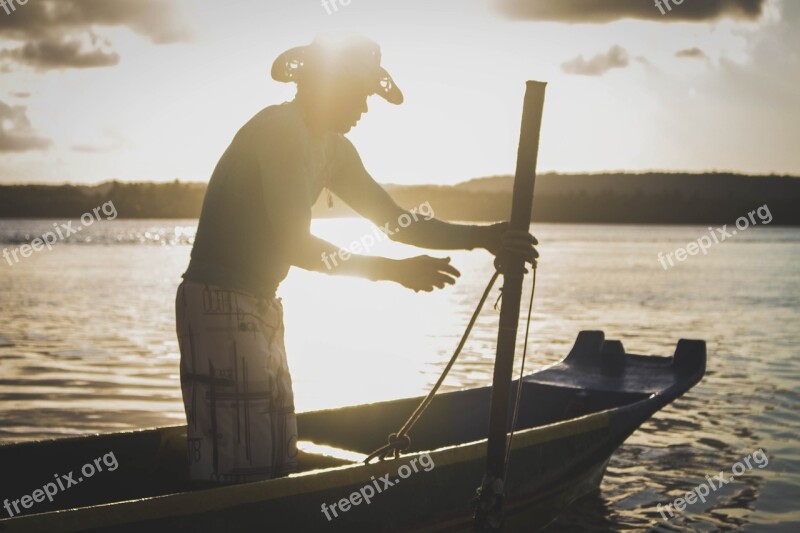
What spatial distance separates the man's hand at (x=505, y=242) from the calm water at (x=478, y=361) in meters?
4.19

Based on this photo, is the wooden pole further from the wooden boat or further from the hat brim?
the hat brim

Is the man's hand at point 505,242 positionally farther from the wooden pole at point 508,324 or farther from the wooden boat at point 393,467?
the wooden boat at point 393,467

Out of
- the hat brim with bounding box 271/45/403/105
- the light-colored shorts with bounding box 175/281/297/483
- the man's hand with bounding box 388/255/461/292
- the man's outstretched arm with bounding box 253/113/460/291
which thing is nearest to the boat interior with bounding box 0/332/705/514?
the light-colored shorts with bounding box 175/281/297/483

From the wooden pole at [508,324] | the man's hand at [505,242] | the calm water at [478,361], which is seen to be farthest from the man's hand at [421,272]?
the calm water at [478,361]

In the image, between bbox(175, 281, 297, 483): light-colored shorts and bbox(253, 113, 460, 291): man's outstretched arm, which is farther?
bbox(175, 281, 297, 483): light-colored shorts

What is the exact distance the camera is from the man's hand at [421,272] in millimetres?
4504

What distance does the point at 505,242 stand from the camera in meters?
5.10

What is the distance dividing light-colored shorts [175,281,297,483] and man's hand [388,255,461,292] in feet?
2.10

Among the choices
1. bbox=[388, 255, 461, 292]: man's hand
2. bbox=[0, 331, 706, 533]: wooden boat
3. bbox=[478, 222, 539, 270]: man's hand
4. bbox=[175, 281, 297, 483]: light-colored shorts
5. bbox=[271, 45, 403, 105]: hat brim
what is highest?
bbox=[271, 45, 403, 105]: hat brim

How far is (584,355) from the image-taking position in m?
10.1

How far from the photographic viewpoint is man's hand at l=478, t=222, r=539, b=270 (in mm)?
5086

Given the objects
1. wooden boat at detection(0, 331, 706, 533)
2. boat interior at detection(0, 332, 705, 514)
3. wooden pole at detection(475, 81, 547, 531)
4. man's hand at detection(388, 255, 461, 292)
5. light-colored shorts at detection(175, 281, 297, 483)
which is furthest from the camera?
boat interior at detection(0, 332, 705, 514)

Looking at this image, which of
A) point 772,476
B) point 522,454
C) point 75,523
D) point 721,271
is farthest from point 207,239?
point 721,271

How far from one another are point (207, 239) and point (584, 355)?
6529mm
